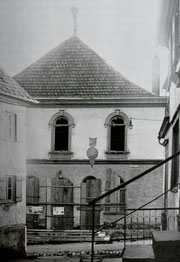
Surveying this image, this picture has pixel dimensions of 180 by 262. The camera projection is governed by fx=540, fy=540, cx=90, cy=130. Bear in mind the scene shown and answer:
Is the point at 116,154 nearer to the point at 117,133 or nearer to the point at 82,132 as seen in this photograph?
the point at 117,133

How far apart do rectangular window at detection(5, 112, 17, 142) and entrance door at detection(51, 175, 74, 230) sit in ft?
3.24

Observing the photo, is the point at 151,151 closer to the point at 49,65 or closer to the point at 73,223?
the point at 49,65

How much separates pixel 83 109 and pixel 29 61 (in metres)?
1.17

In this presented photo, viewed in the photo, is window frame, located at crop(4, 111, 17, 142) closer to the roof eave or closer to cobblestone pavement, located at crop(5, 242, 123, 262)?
the roof eave

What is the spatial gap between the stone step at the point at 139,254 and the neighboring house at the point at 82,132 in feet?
2.96

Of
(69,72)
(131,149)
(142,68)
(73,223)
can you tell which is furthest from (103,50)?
(73,223)

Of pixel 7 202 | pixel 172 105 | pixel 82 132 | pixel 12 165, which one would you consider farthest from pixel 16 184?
pixel 172 105

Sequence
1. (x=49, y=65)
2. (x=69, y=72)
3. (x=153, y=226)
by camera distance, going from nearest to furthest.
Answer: (x=49, y=65)
(x=69, y=72)
(x=153, y=226)

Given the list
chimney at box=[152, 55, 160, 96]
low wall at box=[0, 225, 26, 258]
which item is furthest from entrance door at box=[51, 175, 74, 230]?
chimney at box=[152, 55, 160, 96]

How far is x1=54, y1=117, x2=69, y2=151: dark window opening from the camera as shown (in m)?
4.96

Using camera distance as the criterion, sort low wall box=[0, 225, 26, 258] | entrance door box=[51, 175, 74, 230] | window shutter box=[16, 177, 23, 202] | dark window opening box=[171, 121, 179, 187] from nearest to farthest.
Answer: low wall box=[0, 225, 26, 258], window shutter box=[16, 177, 23, 202], dark window opening box=[171, 121, 179, 187], entrance door box=[51, 175, 74, 230]

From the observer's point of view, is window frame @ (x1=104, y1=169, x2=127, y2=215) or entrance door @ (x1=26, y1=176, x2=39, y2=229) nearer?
entrance door @ (x1=26, y1=176, x2=39, y2=229)

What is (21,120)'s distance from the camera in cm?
450

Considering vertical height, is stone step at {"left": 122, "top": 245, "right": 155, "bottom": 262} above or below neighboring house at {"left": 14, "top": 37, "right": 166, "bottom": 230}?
below
